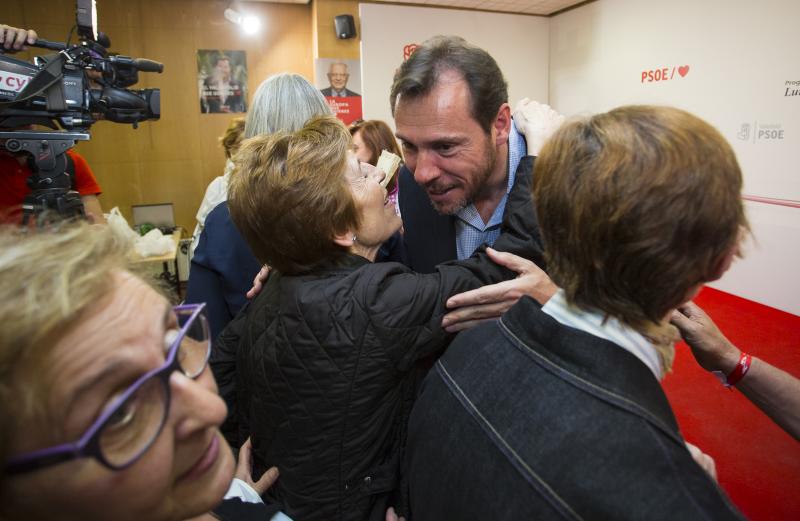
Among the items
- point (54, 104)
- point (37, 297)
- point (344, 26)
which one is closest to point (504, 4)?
point (344, 26)

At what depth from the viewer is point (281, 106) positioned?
1.81 meters

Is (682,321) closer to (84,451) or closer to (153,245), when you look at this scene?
(84,451)

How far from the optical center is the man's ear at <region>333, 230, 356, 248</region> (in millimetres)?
1141

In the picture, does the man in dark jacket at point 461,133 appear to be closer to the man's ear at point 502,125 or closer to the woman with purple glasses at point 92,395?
the man's ear at point 502,125

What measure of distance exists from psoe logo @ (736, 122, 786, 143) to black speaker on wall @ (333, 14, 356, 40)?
14.0 feet

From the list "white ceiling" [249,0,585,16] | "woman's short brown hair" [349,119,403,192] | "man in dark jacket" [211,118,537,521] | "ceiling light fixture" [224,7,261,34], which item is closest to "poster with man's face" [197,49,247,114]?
"ceiling light fixture" [224,7,261,34]

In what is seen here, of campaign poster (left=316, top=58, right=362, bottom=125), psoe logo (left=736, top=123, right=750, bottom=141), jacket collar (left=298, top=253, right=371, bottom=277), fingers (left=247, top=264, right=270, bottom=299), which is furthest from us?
campaign poster (left=316, top=58, right=362, bottom=125)

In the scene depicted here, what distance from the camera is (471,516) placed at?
78 cm

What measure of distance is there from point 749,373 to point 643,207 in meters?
0.87

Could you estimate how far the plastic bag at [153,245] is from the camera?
436 centimetres

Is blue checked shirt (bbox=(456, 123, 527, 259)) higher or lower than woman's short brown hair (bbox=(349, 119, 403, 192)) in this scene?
lower

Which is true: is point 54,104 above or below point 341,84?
below

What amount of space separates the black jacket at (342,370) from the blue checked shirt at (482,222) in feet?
1.28

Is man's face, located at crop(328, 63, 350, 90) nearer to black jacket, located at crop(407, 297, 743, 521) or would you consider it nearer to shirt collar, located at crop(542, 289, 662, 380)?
black jacket, located at crop(407, 297, 743, 521)
